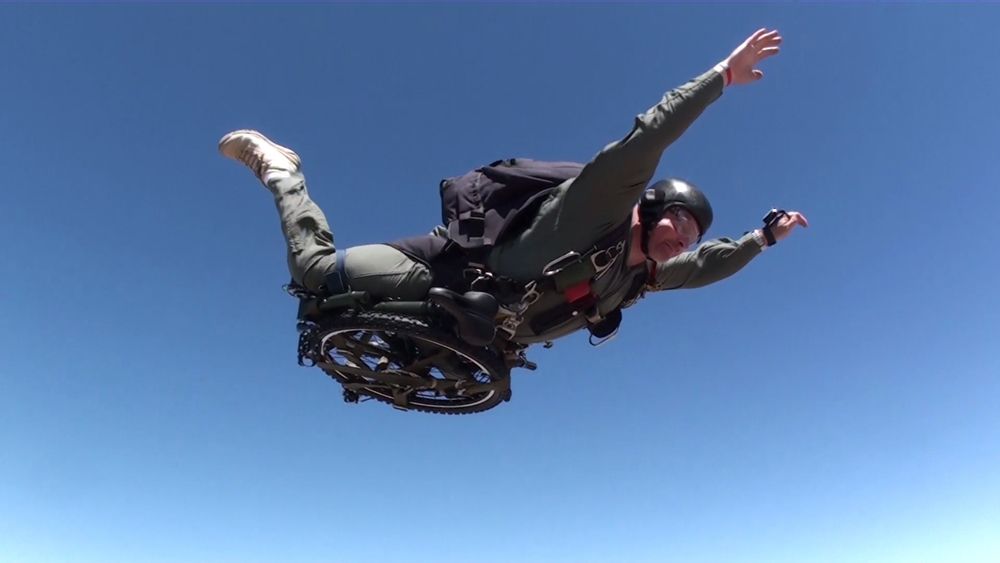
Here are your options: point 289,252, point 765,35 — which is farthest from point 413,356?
point 765,35

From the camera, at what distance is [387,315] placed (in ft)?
17.1

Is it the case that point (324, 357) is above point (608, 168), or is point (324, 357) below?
below

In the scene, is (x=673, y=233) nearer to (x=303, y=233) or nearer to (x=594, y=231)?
(x=594, y=231)

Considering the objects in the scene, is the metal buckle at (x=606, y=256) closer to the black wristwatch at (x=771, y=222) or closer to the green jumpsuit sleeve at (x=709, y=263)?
the green jumpsuit sleeve at (x=709, y=263)

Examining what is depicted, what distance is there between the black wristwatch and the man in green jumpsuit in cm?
4

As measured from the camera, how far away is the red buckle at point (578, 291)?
540 centimetres

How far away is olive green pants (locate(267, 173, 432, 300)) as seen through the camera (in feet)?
18.0

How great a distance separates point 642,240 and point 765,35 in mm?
1756

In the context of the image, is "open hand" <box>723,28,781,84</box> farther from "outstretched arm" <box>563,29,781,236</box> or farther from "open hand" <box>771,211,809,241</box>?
"open hand" <box>771,211,809,241</box>

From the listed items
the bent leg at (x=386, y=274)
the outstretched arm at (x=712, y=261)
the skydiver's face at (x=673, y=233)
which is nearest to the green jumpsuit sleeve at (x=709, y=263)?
the outstretched arm at (x=712, y=261)

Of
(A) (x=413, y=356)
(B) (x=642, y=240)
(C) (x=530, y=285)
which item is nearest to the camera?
(C) (x=530, y=285)

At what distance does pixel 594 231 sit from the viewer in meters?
5.19

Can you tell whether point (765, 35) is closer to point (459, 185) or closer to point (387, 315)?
point (459, 185)

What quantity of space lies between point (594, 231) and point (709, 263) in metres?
1.86
